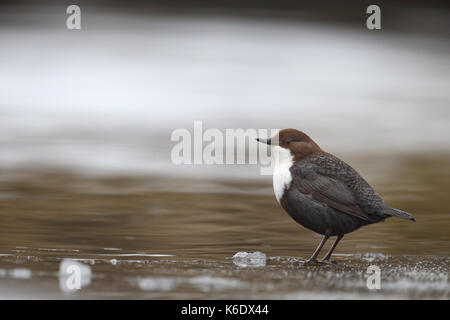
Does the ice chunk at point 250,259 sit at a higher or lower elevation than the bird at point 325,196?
lower

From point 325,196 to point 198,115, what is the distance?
5671 millimetres

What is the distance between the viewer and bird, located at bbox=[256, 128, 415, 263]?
13.8 ft

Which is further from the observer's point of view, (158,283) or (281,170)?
(281,170)

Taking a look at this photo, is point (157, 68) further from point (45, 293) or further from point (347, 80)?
point (45, 293)

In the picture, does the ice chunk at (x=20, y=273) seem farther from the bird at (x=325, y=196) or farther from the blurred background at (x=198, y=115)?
the bird at (x=325, y=196)

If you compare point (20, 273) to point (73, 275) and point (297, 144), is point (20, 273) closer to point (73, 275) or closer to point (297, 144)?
point (73, 275)

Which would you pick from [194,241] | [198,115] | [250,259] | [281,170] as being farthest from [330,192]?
[198,115]

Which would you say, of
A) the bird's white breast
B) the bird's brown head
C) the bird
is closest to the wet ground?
the bird

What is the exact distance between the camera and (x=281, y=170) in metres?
4.46

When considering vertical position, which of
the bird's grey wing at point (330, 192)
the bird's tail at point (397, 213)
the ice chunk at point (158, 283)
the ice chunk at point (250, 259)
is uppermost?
the bird's grey wing at point (330, 192)

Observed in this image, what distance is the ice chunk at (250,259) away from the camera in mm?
4125

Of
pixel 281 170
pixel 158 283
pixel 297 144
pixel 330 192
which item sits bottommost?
pixel 158 283

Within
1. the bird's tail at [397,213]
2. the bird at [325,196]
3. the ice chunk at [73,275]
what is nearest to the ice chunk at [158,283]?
the ice chunk at [73,275]

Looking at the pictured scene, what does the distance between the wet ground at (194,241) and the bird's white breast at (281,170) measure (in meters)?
0.39
